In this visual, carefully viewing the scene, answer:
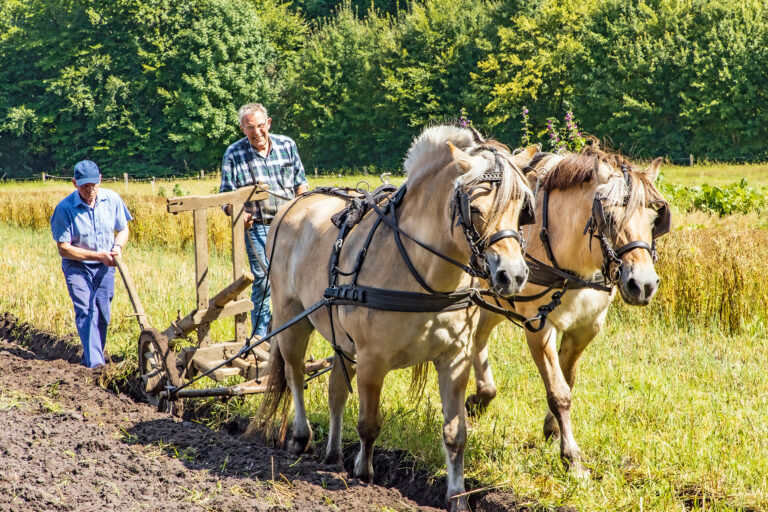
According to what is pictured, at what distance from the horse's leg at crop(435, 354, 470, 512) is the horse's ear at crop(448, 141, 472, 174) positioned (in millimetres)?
1160

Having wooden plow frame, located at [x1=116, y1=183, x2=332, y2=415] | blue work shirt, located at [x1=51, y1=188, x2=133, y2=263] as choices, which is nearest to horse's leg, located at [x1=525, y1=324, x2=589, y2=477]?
wooden plow frame, located at [x1=116, y1=183, x2=332, y2=415]

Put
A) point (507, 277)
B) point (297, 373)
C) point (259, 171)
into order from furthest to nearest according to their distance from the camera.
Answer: point (259, 171)
point (297, 373)
point (507, 277)

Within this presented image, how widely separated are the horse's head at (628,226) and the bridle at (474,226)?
838mm

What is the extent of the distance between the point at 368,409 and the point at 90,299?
12.4 feet

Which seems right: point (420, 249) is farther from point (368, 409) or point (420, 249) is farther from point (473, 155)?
point (368, 409)

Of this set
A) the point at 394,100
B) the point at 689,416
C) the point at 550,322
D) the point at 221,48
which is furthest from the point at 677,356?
the point at 221,48

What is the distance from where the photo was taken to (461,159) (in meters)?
3.75

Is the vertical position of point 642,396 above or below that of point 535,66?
below

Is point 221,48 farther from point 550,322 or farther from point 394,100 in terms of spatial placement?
point 550,322

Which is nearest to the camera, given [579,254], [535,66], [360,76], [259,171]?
[579,254]

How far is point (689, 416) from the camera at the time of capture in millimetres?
5336

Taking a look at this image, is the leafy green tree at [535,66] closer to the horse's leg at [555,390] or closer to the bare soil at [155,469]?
the bare soil at [155,469]

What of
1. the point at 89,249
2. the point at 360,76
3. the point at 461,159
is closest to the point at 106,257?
the point at 89,249

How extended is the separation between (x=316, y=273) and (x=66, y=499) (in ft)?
6.61
